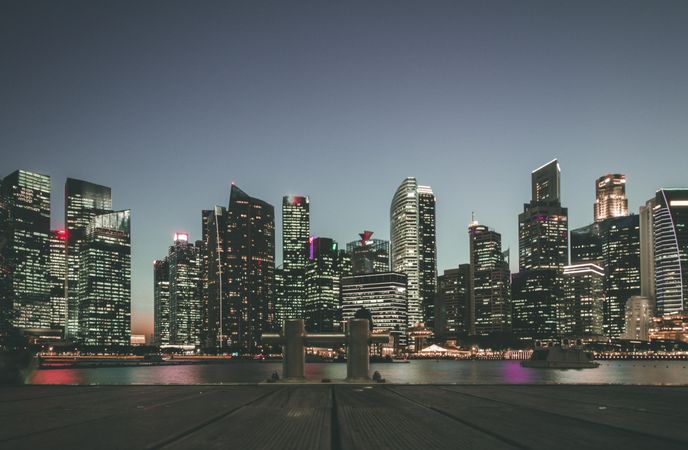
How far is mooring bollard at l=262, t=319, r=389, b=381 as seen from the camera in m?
34.0
